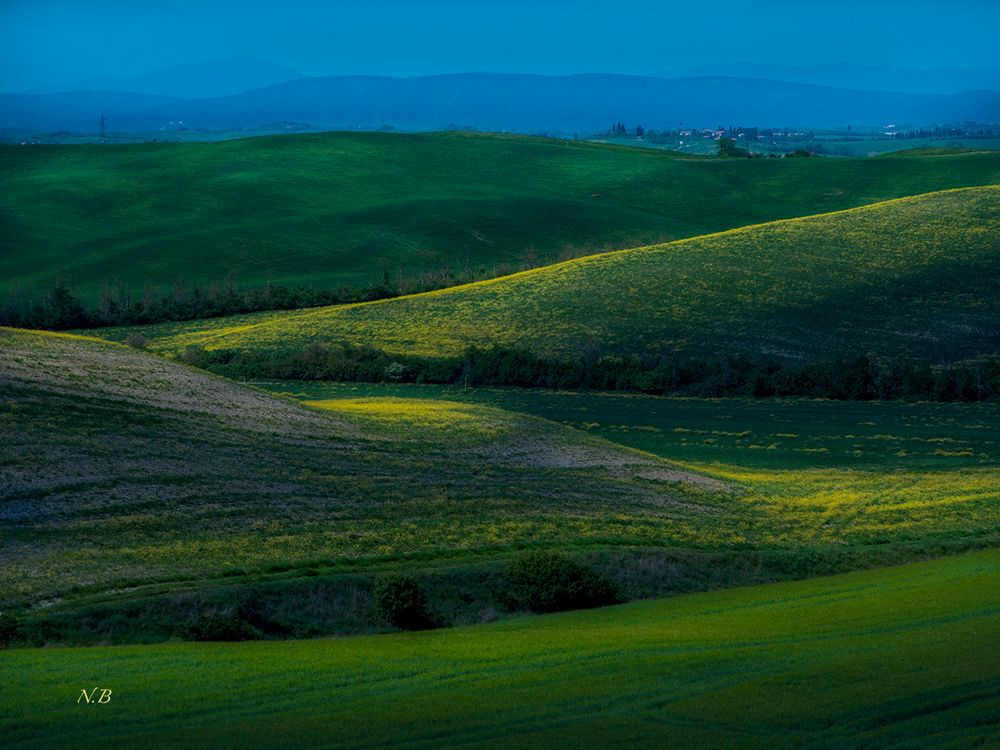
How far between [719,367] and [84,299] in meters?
52.6

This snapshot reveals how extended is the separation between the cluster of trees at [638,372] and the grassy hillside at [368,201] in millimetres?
32952

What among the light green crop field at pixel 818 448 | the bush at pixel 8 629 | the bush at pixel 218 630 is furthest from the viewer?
the light green crop field at pixel 818 448

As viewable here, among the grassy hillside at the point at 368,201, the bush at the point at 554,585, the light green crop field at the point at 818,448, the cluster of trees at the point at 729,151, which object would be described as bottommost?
the light green crop field at the point at 818,448

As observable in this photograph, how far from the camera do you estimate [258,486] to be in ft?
127

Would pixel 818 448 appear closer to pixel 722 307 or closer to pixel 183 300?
pixel 722 307

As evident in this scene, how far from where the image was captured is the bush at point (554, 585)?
95.5 ft

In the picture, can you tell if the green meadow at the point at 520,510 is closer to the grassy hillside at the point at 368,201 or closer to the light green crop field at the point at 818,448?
the light green crop field at the point at 818,448

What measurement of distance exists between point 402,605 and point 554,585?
377 centimetres

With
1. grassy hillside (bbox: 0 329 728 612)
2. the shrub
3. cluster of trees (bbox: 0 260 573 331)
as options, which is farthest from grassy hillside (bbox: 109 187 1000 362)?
grassy hillside (bbox: 0 329 728 612)

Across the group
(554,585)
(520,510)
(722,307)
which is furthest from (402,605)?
(722,307)

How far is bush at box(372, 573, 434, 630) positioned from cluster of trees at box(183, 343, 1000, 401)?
137 feet

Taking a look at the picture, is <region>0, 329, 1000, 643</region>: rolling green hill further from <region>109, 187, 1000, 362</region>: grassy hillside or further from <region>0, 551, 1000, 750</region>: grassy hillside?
<region>109, 187, 1000, 362</region>: grassy hillside

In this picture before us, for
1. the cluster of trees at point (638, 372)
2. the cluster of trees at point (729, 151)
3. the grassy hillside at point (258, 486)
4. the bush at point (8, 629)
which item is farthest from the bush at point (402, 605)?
the cluster of trees at point (729, 151)

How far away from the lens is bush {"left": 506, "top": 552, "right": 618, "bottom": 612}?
29.1 metres
